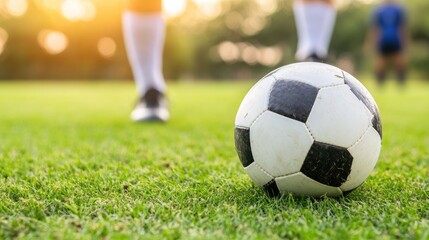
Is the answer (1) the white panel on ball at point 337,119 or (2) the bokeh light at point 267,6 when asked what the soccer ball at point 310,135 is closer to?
(1) the white panel on ball at point 337,119

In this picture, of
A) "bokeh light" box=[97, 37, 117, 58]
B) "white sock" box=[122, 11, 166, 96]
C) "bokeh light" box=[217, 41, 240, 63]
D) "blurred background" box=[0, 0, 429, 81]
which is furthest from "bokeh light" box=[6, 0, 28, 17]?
"white sock" box=[122, 11, 166, 96]

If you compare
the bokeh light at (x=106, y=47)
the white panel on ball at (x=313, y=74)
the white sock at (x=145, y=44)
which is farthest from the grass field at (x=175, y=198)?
the bokeh light at (x=106, y=47)

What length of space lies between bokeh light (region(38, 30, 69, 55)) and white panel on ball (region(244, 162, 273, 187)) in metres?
33.8

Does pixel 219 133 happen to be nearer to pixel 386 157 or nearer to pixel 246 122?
pixel 386 157

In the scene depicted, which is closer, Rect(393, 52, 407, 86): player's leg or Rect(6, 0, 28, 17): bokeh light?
Rect(393, 52, 407, 86): player's leg

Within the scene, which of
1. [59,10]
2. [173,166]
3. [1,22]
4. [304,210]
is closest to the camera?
[304,210]

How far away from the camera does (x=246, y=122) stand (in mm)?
1608

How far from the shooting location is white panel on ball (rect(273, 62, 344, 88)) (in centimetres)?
158

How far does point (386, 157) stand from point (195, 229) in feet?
4.74

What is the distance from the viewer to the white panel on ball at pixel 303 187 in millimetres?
1498

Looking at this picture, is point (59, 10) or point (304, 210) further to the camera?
point (59, 10)

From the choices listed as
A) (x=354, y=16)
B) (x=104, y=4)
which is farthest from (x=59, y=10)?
(x=354, y=16)

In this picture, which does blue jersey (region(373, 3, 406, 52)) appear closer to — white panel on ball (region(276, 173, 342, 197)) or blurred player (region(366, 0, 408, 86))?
blurred player (region(366, 0, 408, 86))

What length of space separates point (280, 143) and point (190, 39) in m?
43.9
